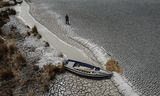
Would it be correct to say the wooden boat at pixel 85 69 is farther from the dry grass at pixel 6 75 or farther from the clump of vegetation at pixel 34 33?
the clump of vegetation at pixel 34 33

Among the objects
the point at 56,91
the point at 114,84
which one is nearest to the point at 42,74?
the point at 56,91

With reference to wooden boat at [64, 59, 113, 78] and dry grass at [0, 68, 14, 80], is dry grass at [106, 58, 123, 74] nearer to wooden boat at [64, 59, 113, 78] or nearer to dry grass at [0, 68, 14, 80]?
wooden boat at [64, 59, 113, 78]

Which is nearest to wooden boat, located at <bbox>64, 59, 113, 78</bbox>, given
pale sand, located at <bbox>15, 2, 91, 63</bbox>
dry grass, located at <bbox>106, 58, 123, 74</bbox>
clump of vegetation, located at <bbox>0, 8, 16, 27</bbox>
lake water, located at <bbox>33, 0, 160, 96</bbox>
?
dry grass, located at <bbox>106, 58, 123, 74</bbox>

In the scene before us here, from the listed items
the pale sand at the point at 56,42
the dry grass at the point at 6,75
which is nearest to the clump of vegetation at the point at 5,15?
the pale sand at the point at 56,42

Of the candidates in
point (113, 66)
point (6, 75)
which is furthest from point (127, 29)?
point (6, 75)

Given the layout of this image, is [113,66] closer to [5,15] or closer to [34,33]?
[34,33]

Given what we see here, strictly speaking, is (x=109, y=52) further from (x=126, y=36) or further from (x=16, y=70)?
(x=16, y=70)
